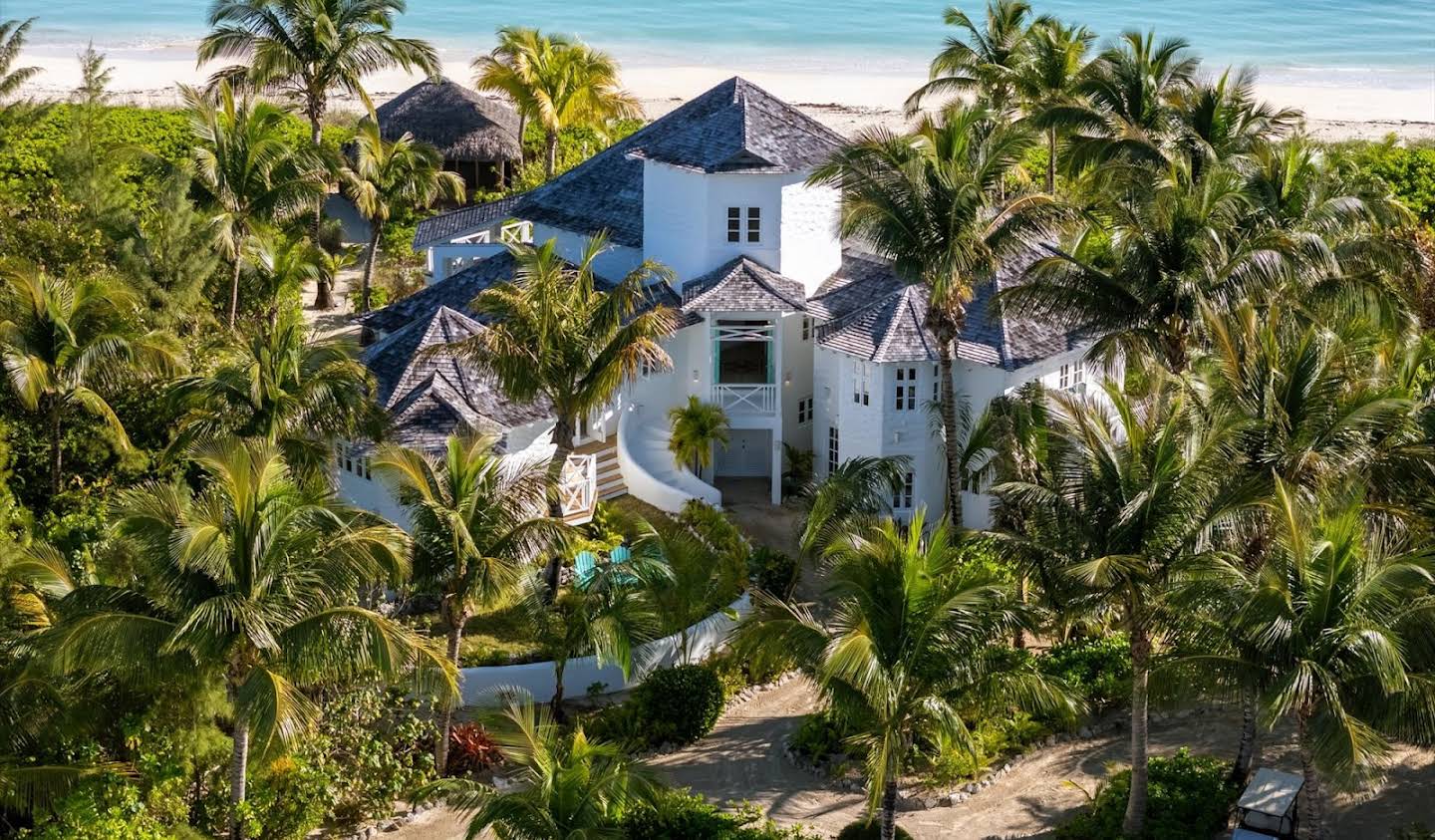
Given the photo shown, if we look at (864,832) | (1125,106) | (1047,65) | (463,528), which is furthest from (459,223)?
(864,832)

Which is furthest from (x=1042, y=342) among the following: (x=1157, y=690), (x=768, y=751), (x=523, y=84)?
(x=523, y=84)

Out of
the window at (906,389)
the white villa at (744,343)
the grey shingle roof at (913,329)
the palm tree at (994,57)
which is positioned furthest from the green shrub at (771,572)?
the palm tree at (994,57)

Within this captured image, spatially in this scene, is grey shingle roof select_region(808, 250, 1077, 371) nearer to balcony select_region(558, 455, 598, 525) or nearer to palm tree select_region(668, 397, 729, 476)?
palm tree select_region(668, 397, 729, 476)

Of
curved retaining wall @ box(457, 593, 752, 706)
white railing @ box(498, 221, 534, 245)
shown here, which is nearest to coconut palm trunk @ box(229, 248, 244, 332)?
white railing @ box(498, 221, 534, 245)

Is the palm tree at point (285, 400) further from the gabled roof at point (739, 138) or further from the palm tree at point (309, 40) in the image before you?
the palm tree at point (309, 40)

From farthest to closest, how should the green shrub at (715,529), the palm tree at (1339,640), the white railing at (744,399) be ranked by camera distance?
the white railing at (744,399) < the green shrub at (715,529) < the palm tree at (1339,640)

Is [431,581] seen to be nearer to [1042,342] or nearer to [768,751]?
[768,751]
